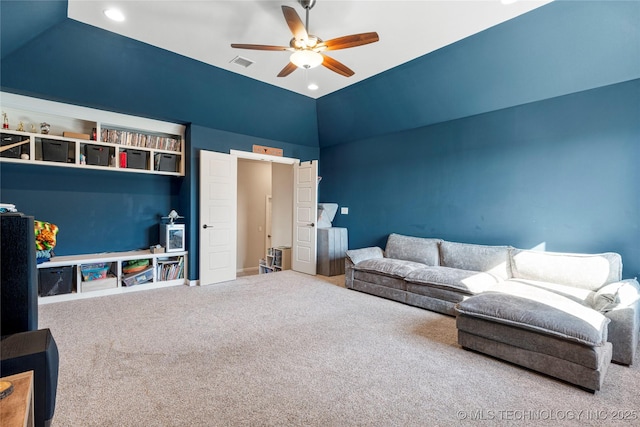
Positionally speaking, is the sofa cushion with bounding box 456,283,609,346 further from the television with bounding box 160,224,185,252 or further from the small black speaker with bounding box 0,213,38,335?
the television with bounding box 160,224,185,252

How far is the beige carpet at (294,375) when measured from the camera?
184 cm

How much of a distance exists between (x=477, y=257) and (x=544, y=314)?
Result: 169cm

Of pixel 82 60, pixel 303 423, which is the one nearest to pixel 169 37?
pixel 82 60

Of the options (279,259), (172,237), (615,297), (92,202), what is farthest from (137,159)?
(615,297)

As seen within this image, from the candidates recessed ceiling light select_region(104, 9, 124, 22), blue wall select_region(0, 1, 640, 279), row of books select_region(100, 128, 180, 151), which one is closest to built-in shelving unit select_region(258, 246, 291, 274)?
blue wall select_region(0, 1, 640, 279)

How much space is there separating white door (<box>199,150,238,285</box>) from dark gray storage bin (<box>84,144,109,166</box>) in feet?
4.22

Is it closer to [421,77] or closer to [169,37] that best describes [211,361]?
[169,37]

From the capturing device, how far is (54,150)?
3830mm

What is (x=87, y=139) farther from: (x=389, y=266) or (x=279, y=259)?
(x=389, y=266)

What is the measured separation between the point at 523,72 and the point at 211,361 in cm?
454

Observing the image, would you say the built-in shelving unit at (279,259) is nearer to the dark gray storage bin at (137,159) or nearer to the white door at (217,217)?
the white door at (217,217)

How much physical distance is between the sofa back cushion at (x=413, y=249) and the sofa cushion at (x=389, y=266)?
0.17 metres

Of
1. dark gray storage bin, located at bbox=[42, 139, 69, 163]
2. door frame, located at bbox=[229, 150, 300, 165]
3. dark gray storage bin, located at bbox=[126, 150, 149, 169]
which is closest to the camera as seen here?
dark gray storage bin, located at bbox=[42, 139, 69, 163]

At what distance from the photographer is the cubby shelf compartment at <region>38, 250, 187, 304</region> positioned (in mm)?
3892
